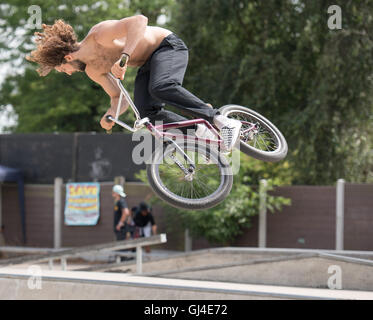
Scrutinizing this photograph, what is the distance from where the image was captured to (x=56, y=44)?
15.0ft

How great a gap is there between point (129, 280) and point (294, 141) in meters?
8.90

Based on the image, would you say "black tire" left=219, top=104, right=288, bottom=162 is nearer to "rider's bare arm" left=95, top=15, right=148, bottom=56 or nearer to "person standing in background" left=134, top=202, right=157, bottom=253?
"rider's bare arm" left=95, top=15, right=148, bottom=56

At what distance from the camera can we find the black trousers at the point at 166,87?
177 inches

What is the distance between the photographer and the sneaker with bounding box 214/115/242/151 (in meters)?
4.63

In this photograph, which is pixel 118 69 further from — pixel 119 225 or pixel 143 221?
pixel 143 221

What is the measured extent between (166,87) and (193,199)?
3.07ft

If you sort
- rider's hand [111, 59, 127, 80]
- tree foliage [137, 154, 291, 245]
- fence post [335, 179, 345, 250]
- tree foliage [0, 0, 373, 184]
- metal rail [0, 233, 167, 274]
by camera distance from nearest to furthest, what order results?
rider's hand [111, 59, 127, 80], metal rail [0, 233, 167, 274], tree foliage [137, 154, 291, 245], fence post [335, 179, 345, 250], tree foliage [0, 0, 373, 184]

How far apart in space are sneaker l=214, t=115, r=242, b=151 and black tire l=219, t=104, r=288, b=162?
0.26 meters

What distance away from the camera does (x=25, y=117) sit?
76.5 feet

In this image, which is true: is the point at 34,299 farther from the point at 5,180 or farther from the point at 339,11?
the point at 339,11

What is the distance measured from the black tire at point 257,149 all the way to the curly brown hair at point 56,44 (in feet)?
4.64

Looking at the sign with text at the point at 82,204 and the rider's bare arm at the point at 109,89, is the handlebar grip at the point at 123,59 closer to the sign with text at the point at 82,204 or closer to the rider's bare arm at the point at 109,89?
the rider's bare arm at the point at 109,89

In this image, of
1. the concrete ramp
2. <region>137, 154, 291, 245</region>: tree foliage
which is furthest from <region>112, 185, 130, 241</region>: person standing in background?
the concrete ramp

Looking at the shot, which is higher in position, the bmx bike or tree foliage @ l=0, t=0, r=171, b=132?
tree foliage @ l=0, t=0, r=171, b=132
